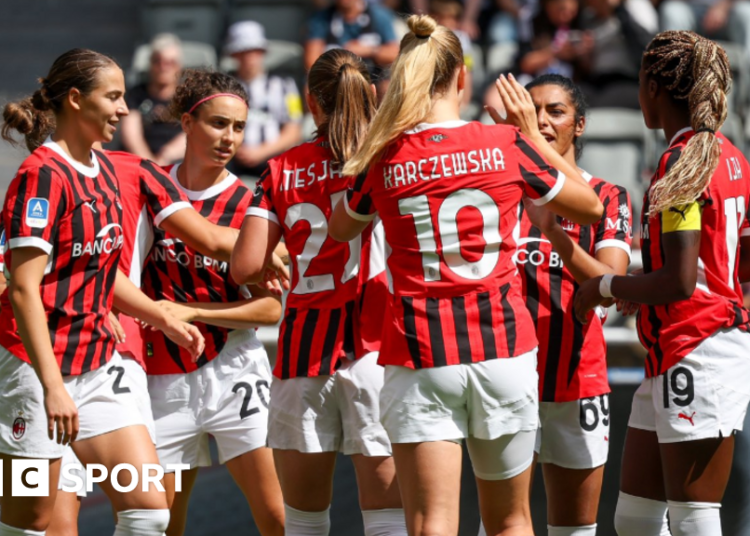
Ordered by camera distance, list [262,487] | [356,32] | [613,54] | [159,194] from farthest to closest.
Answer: [356,32] < [613,54] < [262,487] < [159,194]

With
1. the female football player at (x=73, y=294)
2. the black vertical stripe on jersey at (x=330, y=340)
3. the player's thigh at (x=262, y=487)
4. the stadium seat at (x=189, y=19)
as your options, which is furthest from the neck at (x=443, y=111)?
the stadium seat at (x=189, y=19)

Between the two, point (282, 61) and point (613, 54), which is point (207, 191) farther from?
point (282, 61)

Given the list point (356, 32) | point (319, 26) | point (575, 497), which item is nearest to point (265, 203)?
point (575, 497)

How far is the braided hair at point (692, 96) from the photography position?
3.26 metres

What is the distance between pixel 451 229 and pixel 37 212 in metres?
1.26

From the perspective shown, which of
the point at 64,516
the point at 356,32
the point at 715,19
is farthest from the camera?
the point at 356,32

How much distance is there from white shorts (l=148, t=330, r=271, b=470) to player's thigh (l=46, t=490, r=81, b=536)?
36 cm

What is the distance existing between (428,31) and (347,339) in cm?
108

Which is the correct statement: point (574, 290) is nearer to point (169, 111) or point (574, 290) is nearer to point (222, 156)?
point (222, 156)

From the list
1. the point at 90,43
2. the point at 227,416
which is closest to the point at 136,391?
the point at 227,416

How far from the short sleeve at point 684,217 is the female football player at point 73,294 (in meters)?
1.75

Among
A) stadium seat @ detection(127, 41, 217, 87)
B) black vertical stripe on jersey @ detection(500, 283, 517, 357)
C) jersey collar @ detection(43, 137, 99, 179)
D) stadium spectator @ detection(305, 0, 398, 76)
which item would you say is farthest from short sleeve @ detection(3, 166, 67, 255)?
stadium seat @ detection(127, 41, 217, 87)

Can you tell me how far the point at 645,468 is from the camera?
3656 millimetres

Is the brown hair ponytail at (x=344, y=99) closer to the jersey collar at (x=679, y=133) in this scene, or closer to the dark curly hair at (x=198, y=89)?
the dark curly hair at (x=198, y=89)
